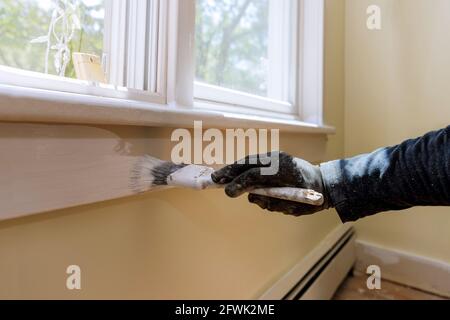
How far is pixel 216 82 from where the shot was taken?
0.81m

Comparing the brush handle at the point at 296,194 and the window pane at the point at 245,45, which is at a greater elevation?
the window pane at the point at 245,45

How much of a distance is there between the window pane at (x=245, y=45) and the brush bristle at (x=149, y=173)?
0.34 m

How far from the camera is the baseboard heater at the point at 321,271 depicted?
2.90 ft

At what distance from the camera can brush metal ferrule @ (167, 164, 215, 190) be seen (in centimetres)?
42

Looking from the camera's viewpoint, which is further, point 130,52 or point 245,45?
point 245,45

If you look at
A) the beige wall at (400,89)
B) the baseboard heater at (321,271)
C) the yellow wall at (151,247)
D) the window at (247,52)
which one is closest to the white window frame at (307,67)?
the window at (247,52)

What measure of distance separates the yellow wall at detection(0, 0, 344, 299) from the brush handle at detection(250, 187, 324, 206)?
0.65 feet

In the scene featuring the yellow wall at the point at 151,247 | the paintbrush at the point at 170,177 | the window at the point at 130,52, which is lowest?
the yellow wall at the point at 151,247

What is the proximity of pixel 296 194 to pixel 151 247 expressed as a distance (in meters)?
0.27

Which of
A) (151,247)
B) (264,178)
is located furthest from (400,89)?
(151,247)

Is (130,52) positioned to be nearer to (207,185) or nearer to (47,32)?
(47,32)

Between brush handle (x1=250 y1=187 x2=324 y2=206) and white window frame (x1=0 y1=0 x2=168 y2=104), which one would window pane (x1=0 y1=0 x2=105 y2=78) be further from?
brush handle (x1=250 y1=187 x2=324 y2=206)

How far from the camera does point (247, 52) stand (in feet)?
3.24

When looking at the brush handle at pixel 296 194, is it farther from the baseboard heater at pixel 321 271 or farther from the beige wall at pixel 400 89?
the beige wall at pixel 400 89
